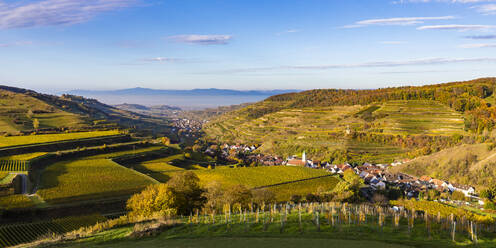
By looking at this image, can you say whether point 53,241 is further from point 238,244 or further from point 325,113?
point 325,113

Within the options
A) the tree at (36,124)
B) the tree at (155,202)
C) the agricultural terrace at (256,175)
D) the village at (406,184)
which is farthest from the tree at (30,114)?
the tree at (155,202)

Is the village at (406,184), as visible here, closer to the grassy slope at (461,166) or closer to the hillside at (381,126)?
the grassy slope at (461,166)

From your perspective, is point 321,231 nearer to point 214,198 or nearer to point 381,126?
point 214,198

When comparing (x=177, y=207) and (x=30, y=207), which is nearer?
(x=177, y=207)

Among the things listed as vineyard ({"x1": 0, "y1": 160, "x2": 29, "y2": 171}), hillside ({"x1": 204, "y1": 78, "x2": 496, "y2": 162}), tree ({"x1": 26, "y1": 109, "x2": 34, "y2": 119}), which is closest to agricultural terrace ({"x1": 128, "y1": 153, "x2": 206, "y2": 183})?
vineyard ({"x1": 0, "y1": 160, "x2": 29, "y2": 171})

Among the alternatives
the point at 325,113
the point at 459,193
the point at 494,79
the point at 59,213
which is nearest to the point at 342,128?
the point at 325,113

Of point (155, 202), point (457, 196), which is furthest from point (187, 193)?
point (457, 196)

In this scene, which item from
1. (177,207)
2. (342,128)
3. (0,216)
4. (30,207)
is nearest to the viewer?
(177,207)
